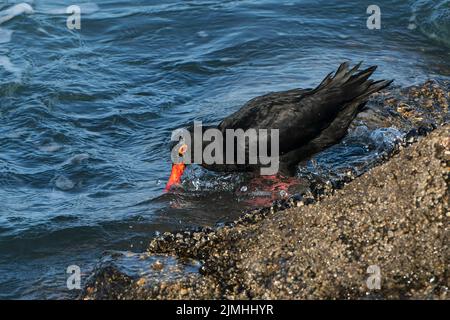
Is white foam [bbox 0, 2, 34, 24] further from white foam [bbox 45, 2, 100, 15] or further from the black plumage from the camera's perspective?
the black plumage

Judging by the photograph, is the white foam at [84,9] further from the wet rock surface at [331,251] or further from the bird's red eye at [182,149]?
the wet rock surface at [331,251]

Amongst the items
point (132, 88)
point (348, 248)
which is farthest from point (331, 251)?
point (132, 88)

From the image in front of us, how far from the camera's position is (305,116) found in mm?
6746

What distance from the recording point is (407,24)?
10.5 m

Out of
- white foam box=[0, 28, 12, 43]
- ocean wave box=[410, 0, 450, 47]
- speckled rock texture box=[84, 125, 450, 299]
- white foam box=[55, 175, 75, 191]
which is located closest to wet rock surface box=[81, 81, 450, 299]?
speckled rock texture box=[84, 125, 450, 299]

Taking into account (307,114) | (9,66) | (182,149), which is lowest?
(182,149)

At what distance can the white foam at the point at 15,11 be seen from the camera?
11.3 meters

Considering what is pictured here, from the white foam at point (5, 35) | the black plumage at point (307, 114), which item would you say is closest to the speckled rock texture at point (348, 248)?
the black plumage at point (307, 114)

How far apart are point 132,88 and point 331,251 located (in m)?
5.50

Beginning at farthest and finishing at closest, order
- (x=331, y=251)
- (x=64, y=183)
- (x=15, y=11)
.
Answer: (x=15, y=11)
(x=64, y=183)
(x=331, y=251)

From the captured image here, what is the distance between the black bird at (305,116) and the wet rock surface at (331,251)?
81.4 inches

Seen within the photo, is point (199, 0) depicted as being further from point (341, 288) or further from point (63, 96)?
point (341, 288)

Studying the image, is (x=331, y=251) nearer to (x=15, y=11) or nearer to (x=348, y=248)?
(x=348, y=248)

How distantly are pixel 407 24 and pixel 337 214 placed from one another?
680 centimetres
